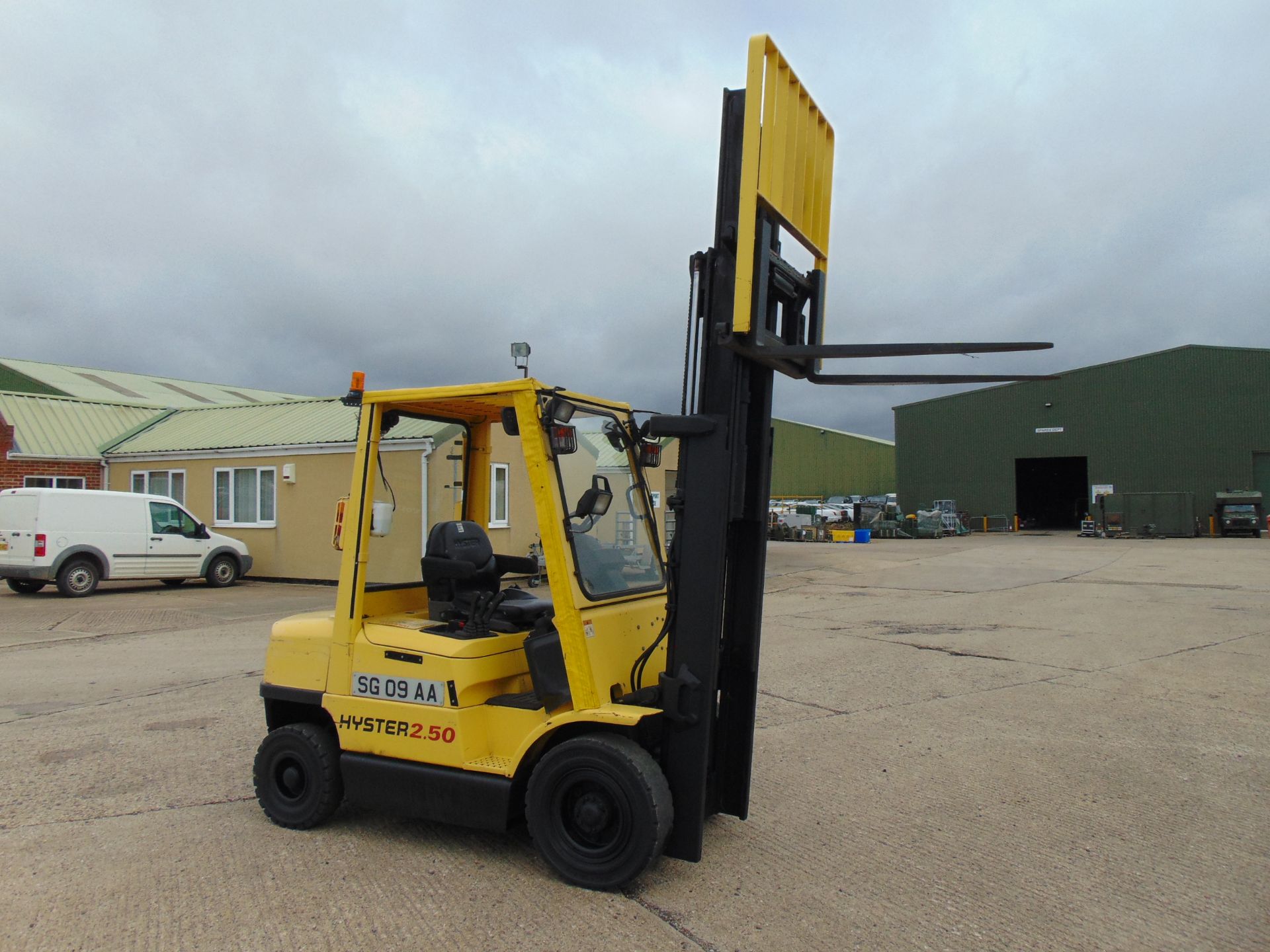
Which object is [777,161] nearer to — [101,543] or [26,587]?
[101,543]

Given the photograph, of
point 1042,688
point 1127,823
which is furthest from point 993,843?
point 1042,688

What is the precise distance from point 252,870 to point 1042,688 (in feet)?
22.8

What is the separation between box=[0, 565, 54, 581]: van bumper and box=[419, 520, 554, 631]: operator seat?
14335 mm

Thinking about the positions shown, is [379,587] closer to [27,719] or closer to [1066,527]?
[27,719]

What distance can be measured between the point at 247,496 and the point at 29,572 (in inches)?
186

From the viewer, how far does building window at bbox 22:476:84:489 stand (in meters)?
21.6

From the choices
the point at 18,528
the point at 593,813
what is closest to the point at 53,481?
the point at 18,528

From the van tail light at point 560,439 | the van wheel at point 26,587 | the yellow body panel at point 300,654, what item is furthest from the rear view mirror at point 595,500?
the van wheel at point 26,587

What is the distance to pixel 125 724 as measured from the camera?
7164 millimetres

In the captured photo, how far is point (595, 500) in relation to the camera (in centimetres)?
415

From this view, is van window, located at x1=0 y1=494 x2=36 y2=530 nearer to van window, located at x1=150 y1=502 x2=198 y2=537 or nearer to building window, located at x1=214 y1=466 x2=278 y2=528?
van window, located at x1=150 y1=502 x2=198 y2=537

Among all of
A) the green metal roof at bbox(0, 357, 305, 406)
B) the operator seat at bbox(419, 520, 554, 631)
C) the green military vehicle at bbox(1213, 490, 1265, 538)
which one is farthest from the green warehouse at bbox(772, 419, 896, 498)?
the operator seat at bbox(419, 520, 554, 631)

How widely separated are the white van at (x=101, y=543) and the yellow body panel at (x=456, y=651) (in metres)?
13.9

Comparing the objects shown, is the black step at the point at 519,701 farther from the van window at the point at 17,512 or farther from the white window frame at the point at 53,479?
the white window frame at the point at 53,479
